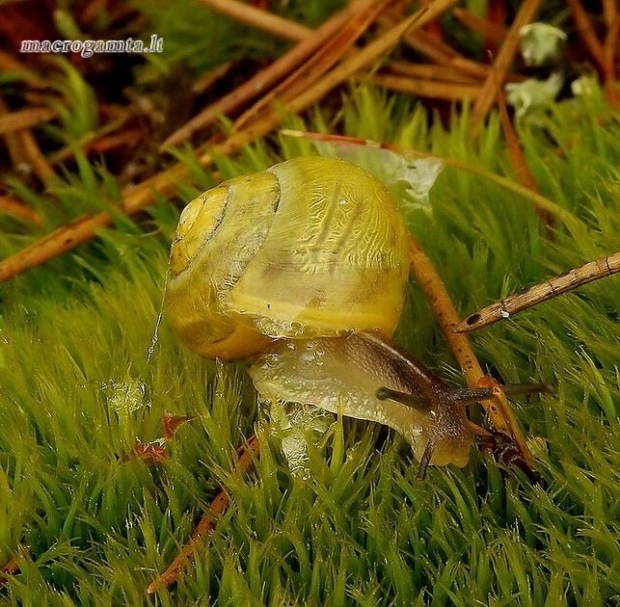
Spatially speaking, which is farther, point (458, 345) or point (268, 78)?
point (268, 78)

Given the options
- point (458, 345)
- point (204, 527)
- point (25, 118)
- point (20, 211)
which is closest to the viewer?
point (204, 527)

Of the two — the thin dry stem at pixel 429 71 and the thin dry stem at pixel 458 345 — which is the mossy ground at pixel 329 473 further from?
the thin dry stem at pixel 429 71

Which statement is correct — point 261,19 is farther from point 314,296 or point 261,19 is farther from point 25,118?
point 314,296

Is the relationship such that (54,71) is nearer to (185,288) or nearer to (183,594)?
(185,288)

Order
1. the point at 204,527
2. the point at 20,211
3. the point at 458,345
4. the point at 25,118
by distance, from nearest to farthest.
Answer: the point at 204,527 → the point at 458,345 → the point at 20,211 → the point at 25,118

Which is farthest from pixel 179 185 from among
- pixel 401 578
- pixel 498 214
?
pixel 401 578

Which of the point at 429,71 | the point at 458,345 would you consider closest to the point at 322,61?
the point at 429,71
